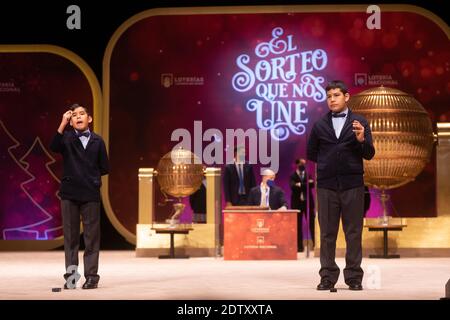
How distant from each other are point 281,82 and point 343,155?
8.08m

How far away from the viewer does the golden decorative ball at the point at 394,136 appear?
1177 centimetres

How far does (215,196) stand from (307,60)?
3377 mm

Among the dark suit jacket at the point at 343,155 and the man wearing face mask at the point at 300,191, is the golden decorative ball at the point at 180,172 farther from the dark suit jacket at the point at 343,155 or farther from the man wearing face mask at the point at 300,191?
the dark suit jacket at the point at 343,155

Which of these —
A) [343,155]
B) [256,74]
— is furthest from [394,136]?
[343,155]

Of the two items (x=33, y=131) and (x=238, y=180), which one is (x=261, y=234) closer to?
(x=238, y=180)

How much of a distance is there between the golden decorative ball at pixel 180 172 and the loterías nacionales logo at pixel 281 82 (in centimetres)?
279

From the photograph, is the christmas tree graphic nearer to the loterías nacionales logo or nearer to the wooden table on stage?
the loterías nacionales logo

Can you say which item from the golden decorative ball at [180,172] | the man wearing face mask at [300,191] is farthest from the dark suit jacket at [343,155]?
the man wearing face mask at [300,191]

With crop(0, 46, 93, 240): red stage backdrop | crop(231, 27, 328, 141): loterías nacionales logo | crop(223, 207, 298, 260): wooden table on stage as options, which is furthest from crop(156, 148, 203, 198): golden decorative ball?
crop(0, 46, 93, 240): red stage backdrop

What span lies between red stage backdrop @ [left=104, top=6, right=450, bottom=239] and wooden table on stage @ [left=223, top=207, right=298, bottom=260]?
11.1 ft

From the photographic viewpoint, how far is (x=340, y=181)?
7.45 meters

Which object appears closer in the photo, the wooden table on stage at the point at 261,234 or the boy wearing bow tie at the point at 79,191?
the boy wearing bow tie at the point at 79,191

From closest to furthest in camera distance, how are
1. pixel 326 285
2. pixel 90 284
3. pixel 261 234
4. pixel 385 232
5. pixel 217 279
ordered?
pixel 326 285, pixel 90 284, pixel 217 279, pixel 261 234, pixel 385 232
